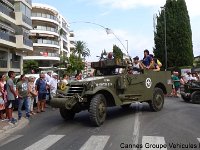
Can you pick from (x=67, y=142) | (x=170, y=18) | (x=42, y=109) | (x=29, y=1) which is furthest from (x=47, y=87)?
(x=170, y=18)

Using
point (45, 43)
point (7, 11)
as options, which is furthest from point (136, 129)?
point (45, 43)

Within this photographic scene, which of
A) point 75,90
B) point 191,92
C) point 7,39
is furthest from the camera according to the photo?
point 7,39

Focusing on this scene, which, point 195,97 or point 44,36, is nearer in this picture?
point 195,97

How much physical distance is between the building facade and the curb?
82.0 feet

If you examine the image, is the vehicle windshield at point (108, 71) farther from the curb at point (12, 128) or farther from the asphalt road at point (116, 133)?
the curb at point (12, 128)

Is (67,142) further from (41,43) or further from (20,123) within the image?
(41,43)

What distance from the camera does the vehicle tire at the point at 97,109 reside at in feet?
37.0

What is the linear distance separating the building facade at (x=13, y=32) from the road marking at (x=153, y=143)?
29537mm

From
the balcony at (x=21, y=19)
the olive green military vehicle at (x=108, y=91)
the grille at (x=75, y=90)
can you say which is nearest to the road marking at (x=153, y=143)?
the olive green military vehicle at (x=108, y=91)

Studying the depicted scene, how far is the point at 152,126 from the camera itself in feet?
36.3

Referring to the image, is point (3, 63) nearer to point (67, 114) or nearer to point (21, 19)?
point (21, 19)

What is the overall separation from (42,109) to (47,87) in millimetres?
1495

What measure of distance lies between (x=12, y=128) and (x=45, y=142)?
2721mm

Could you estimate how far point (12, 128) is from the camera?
11680mm
